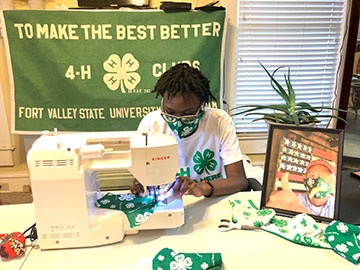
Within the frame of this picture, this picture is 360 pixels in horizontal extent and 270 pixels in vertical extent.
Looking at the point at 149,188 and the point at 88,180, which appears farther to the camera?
the point at 149,188

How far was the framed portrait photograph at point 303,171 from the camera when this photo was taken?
1105 millimetres

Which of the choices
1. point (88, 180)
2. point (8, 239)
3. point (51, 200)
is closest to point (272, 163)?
point (88, 180)

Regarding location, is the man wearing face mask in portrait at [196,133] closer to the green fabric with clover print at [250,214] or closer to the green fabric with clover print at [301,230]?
the green fabric with clover print at [250,214]

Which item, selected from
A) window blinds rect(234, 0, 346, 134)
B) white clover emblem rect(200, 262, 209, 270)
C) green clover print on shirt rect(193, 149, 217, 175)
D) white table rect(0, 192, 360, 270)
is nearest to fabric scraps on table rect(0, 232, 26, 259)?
white table rect(0, 192, 360, 270)

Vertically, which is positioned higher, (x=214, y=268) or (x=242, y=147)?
(x=214, y=268)

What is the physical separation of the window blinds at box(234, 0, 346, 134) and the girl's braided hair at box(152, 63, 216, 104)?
4.08ft

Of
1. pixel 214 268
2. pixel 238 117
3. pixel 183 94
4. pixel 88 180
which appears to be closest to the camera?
pixel 214 268

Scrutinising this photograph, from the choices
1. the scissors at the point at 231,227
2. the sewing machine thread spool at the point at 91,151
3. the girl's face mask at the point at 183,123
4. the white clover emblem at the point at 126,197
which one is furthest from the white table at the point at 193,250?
the girl's face mask at the point at 183,123

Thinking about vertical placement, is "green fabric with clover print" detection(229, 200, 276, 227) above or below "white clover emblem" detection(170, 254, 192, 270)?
above

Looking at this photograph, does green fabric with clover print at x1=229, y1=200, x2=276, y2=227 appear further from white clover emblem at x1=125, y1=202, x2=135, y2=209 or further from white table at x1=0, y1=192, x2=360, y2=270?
white clover emblem at x1=125, y1=202, x2=135, y2=209

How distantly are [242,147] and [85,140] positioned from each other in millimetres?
1844

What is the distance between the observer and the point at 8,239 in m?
0.99

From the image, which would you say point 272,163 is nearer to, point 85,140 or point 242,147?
point 85,140

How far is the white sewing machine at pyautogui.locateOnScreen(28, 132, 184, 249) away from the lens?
3.14 ft
